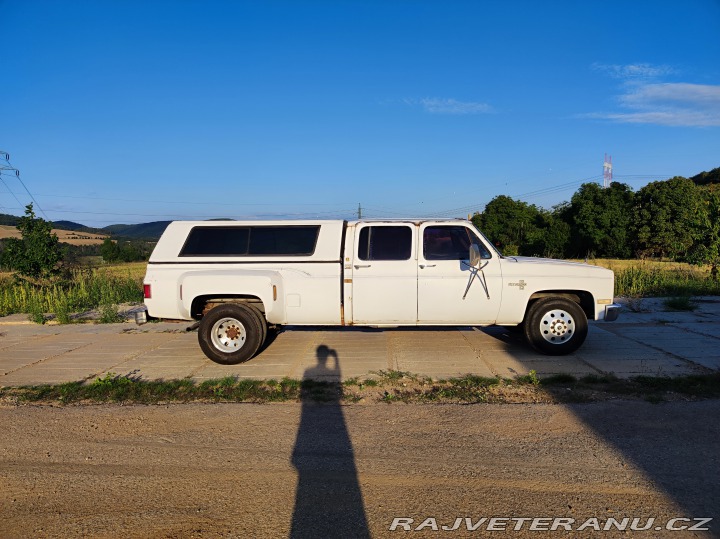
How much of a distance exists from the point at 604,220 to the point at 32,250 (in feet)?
152

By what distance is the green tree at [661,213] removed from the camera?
142ft

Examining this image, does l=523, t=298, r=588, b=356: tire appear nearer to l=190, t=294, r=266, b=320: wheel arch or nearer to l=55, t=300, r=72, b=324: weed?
l=190, t=294, r=266, b=320: wheel arch

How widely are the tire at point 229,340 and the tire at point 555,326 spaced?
3.90m

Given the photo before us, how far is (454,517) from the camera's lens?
137 inches

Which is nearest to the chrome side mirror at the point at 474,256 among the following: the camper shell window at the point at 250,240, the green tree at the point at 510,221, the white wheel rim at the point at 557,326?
the white wheel rim at the point at 557,326

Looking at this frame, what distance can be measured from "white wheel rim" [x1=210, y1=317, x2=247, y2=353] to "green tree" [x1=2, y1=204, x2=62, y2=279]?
9.22 meters

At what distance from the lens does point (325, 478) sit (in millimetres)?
4059

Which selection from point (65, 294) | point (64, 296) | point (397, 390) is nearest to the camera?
point (397, 390)

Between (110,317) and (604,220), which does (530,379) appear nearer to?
(110,317)

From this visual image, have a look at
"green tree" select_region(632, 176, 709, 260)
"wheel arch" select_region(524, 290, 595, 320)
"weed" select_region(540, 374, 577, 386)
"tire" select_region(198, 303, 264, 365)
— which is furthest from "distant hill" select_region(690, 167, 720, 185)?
"tire" select_region(198, 303, 264, 365)

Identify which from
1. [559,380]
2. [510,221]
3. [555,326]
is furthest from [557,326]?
[510,221]

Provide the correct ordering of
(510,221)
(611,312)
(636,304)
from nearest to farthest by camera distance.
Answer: (611,312) < (636,304) < (510,221)

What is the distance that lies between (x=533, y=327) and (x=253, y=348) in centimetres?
400

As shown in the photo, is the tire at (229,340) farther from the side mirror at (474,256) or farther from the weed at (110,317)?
the weed at (110,317)
